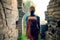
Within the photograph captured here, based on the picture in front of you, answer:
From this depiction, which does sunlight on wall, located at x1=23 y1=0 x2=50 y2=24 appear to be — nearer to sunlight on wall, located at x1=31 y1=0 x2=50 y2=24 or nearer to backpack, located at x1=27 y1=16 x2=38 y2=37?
sunlight on wall, located at x1=31 y1=0 x2=50 y2=24

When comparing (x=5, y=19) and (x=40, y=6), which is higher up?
(x=40, y=6)

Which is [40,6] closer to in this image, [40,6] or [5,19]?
[40,6]

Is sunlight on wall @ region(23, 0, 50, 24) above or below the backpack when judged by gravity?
above

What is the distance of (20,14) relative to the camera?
23.1ft

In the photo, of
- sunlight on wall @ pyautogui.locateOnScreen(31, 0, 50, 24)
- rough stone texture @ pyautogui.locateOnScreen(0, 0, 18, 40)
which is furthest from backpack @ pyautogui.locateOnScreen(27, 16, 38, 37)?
sunlight on wall @ pyautogui.locateOnScreen(31, 0, 50, 24)

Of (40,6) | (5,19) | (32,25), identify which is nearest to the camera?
(5,19)

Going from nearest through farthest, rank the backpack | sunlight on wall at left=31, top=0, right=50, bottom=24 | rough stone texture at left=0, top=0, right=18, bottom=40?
1. rough stone texture at left=0, top=0, right=18, bottom=40
2. the backpack
3. sunlight on wall at left=31, top=0, right=50, bottom=24

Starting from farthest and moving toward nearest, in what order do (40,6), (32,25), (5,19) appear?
1. (40,6)
2. (32,25)
3. (5,19)

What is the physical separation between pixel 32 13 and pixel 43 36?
1600 millimetres

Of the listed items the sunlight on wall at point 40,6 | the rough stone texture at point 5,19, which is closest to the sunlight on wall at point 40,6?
the sunlight on wall at point 40,6

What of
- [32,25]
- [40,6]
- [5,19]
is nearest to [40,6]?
[40,6]

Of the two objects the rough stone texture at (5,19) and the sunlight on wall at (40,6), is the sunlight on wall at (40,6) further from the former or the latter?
the rough stone texture at (5,19)

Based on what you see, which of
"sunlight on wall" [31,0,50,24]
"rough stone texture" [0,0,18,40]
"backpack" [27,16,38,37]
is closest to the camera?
"rough stone texture" [0,0,18,40]

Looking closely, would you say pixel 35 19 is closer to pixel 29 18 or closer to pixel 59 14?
pixel 29 18
